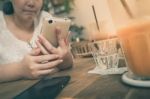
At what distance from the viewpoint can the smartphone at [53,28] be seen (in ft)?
2.36

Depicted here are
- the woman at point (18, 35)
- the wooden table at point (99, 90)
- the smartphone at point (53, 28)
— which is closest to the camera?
the wooden table at point (99, 90)

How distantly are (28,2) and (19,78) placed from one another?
476 mm

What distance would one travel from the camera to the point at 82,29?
12.5 feet

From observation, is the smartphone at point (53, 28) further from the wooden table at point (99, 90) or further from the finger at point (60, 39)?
the wooden table at point (99, 90)

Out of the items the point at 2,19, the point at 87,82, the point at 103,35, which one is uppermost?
the point at 2,19

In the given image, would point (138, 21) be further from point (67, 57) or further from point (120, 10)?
point (67, 57)

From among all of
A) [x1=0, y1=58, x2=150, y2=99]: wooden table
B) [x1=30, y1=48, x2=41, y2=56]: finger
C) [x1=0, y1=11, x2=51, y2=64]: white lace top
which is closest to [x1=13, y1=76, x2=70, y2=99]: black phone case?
[x1=0, y1=58, x2=150, y2=99]: wooden table

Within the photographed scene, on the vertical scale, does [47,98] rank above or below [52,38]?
below

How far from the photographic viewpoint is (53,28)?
0.74 metres

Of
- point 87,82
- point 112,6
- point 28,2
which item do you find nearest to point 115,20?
point 112,6

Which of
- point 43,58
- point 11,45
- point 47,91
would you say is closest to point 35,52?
point 43,58

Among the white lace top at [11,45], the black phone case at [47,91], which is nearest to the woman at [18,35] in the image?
the white lace top at [11,45]

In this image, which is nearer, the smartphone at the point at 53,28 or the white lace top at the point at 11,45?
the smartphone at the point at 53,28

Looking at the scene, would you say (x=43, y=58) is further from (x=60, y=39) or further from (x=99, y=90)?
(x=99, y=90)
